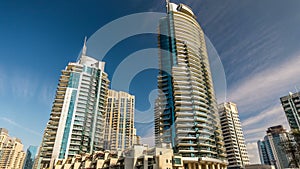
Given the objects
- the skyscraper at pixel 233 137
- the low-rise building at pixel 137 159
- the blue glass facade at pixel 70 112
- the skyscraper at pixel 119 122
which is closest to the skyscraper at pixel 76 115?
the blue glass facade at pixel 70 112

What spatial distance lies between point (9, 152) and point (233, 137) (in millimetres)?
169216

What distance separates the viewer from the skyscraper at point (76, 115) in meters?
64.4

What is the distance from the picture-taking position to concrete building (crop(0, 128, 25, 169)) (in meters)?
143

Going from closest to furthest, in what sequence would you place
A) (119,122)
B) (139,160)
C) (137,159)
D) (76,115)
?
(139,160), (137,159), (76,115), (119,122)

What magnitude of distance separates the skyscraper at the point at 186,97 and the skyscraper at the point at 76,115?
90.5 feet

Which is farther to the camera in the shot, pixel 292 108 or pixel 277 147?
pixel 277 147

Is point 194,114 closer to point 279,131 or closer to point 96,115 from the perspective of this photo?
point 96,115

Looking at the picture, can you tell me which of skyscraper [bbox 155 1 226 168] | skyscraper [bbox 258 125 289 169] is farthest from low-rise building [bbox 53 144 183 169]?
skyscraper [bbox 258 125 289 169]

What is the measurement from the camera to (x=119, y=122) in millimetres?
109500

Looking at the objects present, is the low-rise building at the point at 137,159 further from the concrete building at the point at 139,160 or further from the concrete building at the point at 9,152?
the concrete building at the point at 9,152

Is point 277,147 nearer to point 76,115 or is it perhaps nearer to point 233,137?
point 233,137

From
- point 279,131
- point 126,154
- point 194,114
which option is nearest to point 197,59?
point 194,114

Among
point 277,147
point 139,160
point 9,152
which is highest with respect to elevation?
point 277,147

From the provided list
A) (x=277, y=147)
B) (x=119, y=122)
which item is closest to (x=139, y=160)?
(x=119, y=122)
